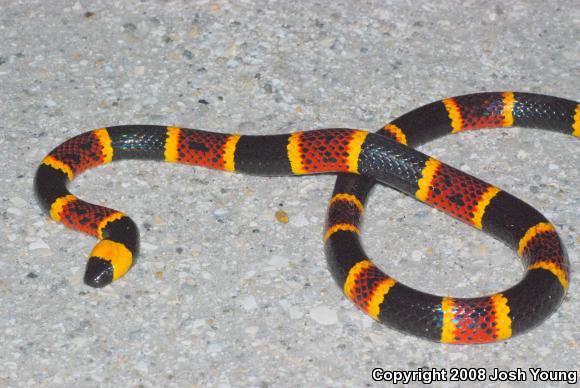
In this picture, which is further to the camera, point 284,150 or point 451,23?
point 451,23

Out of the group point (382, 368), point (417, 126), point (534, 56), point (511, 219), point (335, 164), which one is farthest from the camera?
point (534, 56)

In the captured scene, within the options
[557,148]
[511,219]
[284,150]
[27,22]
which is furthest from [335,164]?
[27,22]

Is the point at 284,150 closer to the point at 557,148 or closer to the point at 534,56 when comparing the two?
the point at 557,148

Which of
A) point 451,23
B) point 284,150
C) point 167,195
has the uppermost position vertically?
point 451,23

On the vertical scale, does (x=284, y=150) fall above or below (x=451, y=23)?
below

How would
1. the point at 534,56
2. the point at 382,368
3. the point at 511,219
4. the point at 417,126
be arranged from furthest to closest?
the point at 534,56 < the point at 417,126 < the point at 511,219 < the point at 382,368

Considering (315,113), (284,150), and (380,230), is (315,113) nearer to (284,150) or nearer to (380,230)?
(284,150)
